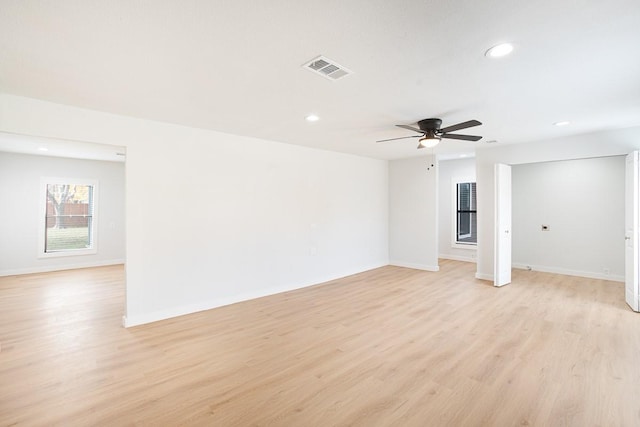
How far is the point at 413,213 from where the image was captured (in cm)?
716

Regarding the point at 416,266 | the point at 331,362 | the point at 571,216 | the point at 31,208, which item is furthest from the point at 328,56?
the point at 31,208

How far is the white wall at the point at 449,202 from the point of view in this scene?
8000 millimetres

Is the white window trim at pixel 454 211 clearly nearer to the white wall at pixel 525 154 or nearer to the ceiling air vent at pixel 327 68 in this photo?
the white wall at pixel 525 154

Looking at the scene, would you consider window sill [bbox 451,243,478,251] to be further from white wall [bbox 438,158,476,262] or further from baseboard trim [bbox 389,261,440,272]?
baseboard trim [bbox 389,261,440,272]

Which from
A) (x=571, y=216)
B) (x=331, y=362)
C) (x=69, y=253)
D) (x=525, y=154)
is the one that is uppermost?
(x=525, y=154)

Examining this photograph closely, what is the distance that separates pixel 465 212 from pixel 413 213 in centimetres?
217

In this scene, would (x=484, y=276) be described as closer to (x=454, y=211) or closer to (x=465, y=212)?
(x=454, y=211)

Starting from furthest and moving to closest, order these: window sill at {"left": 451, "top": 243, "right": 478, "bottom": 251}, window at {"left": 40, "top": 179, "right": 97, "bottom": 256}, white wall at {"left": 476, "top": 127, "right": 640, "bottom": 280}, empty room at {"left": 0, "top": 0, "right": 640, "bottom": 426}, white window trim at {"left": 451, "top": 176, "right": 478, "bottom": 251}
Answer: white window trim at {"left": 451, "top": 176, "right": 478, "bottom": 251}
window sill at {"left": 451, "top": 243, "right": 478, "bottom": 251}
window at {"left": 40, "top": 179, "right": 97, "bottom": 256}
white wall at {"left": 476, "top": 127, "right": 640, "bottom": 280}
empty room at {"left": 0, "top": 0, "right": 640, "bottom": 426}

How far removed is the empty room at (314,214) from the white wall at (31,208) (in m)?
0.05

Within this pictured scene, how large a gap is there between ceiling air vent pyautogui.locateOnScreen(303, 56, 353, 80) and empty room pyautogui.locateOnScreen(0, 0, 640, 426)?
0.06 ft

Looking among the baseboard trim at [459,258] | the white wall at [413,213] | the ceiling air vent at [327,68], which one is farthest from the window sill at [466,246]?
the ceiling air vent at [327,68]

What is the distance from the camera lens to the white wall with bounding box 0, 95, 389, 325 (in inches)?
146

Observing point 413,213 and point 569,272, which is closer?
point 569,272

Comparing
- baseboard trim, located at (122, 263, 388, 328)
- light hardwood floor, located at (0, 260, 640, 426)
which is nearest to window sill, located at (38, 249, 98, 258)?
light hardwood floor, located at (0, 260, 640, 426)
